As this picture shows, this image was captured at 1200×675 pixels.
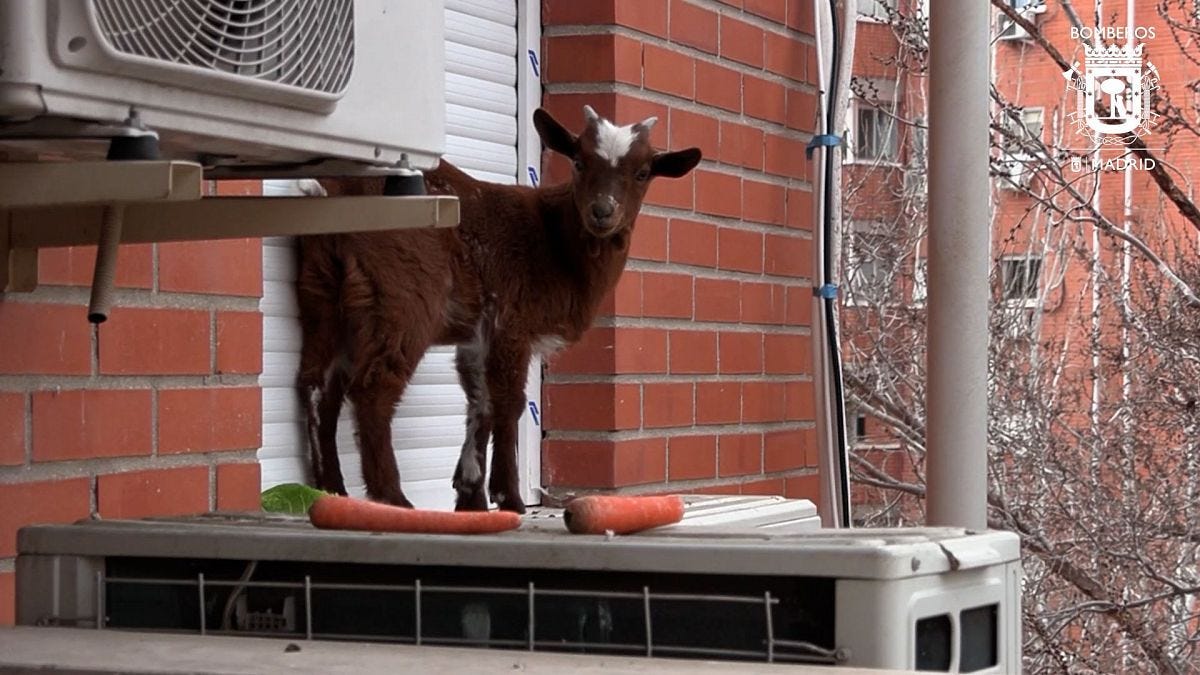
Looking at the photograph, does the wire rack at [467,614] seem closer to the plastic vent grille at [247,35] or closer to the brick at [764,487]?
the plastic vent grille at [247,35]

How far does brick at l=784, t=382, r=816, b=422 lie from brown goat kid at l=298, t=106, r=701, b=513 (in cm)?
131

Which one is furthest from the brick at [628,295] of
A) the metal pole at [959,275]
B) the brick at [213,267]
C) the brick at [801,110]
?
the brick at [213,267]

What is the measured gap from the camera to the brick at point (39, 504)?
188 cm

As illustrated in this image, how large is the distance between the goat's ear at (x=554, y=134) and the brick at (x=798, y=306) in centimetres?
137

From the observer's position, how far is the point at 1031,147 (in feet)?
18.5

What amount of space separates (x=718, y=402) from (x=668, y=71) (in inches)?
27.2

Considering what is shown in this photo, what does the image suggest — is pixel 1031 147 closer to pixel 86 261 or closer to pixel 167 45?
pixel 86 261

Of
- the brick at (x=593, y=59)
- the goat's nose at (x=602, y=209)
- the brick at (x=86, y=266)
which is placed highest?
the brick at (x=593, y=59)

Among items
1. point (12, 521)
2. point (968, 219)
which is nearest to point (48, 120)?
point (12, 521)

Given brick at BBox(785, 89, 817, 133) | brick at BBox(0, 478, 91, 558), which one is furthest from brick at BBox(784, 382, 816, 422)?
brick at BBox(0, 478, 91, 558)

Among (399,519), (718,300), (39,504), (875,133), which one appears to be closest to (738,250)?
(718,300)

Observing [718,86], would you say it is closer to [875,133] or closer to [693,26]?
[693,26]

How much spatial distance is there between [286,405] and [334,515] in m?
1.15

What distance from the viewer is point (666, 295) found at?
128 inches
